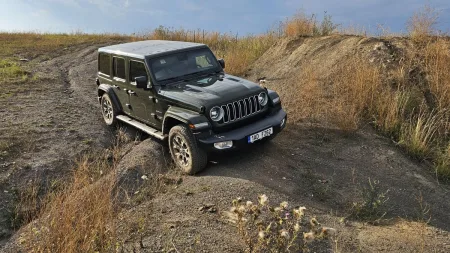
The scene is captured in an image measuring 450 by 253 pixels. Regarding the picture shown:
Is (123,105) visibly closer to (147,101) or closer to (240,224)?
(147,101)

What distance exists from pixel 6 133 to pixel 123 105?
7.67 ft

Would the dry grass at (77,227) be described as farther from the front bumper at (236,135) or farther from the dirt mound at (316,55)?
the dirt mound at (316,55)

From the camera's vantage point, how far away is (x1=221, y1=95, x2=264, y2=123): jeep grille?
567 centimetres

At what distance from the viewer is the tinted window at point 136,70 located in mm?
6593

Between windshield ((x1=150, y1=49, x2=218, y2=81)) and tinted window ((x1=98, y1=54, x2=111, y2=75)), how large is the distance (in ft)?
5.24

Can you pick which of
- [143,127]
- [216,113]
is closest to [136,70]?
[143,127]

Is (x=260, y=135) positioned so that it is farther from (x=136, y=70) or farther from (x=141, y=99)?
(x=136, y=70)

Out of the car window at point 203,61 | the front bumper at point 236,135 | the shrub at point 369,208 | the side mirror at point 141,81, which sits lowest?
the shrub at point 369,208

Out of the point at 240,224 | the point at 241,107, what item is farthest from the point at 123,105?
the point at 240,224

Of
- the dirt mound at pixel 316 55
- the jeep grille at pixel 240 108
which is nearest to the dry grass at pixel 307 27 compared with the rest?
the dirt mound at pixel 316 55

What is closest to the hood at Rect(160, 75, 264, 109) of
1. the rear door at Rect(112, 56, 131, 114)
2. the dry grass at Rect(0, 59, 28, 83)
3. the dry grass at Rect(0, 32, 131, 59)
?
the rear door at Rect(112, 56, 131, 114)

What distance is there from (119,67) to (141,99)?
0.96 meters

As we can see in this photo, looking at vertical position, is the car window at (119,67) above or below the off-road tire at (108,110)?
above

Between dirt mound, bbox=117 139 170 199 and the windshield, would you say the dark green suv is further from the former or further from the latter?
dirt mound, bbox=117 139 170 199
